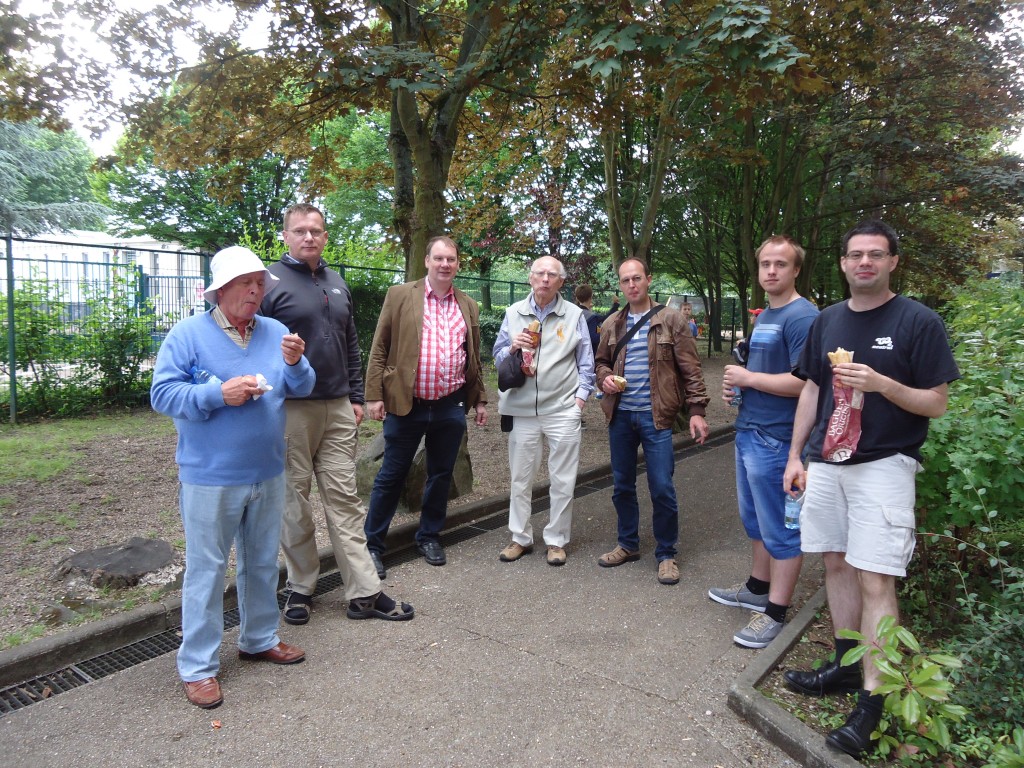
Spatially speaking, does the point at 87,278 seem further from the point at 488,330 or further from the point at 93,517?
the point at 488,330

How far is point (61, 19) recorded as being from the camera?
20.8ft

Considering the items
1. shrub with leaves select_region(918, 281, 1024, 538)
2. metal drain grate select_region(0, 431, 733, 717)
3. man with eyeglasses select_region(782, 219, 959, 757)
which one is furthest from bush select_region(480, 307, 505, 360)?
man with eyeglasses select_region(782, 219, 959, 757)

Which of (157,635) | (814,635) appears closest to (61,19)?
(157,635)

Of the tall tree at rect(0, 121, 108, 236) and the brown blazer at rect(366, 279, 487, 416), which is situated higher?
the tall tree at rect(0, 121, 108, 236)

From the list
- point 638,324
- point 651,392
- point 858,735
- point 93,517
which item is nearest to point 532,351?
point 638,324

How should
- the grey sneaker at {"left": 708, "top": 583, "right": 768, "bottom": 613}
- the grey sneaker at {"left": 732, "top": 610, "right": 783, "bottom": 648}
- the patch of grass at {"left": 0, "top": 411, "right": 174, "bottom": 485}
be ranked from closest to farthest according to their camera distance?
the grey sneaker at {"left": 732, "top": 610, "right": 783, "bottom": 648} < the grey sneaker at {"left": 708, "top": 583, "right": 768, "bottom": 613} < the patch of grass at {"left": 0, "top": 411, "right": 174, "bottom": 485}

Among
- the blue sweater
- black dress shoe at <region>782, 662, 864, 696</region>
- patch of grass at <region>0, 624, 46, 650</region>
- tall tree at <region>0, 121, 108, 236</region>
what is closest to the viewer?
the blue sweater

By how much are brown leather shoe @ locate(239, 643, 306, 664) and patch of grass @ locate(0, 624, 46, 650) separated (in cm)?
105

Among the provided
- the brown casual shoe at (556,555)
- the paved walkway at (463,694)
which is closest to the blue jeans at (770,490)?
the paved walkway at (463,694)

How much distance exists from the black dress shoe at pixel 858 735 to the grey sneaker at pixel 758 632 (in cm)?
105

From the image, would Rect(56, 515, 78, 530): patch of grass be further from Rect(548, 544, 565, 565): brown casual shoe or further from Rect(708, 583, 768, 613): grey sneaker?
Rect(708, 583, 768, 613): grey sneaker

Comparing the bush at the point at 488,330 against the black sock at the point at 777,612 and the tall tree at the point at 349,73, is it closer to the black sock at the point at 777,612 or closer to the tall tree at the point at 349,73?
the tall tree at the point at 349,73

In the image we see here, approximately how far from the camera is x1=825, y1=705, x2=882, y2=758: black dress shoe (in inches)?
105

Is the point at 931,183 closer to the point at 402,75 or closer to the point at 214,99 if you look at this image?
the point at 402,75
